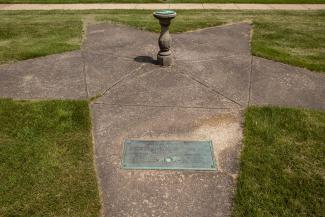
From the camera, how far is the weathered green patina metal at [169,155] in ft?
14.9

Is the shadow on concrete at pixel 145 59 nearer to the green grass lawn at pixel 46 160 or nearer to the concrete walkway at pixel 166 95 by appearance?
the concrete walkway at pixel 166 95

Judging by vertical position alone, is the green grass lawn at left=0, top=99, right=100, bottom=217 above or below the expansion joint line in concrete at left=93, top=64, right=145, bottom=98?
below

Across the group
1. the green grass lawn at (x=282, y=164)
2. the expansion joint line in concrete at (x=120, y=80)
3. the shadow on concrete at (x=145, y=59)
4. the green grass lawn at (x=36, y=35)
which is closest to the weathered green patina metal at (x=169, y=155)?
the green grass lawn at (x=282, y=164)

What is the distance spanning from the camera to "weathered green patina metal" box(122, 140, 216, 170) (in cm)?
454

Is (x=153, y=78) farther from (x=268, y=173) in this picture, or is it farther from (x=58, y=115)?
(x=268, y=173)

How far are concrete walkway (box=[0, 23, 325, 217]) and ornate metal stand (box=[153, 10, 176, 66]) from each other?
0.20m

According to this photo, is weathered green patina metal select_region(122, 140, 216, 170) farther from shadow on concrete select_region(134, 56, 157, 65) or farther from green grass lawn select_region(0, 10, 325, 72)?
green grass lawn select_region(0, 10, 325, 72)

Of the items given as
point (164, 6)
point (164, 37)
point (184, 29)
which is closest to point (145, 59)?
point (164, 37)

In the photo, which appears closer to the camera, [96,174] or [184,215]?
[184,215]

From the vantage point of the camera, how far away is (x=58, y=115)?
568 centimetres

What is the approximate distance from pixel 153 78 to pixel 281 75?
9.26 ft

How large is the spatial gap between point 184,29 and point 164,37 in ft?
10.7

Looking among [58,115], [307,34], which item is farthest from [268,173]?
[307,34]

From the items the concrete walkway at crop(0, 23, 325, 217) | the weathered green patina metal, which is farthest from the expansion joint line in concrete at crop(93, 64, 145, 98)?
the weathered green patina metal
